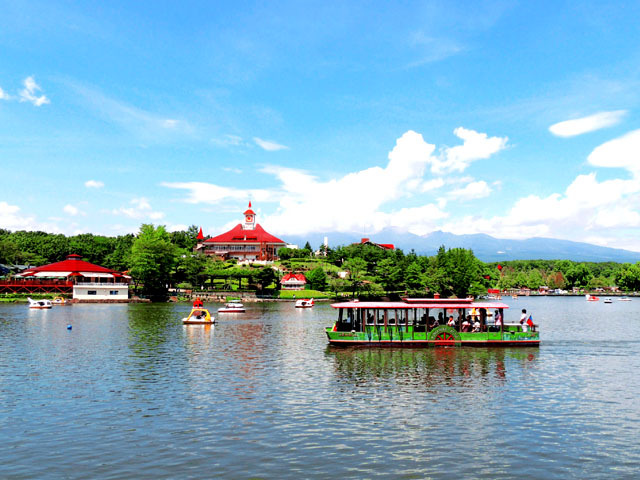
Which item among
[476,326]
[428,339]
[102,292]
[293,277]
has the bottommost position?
[428,339]

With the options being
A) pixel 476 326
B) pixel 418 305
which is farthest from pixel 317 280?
pixel 418 305

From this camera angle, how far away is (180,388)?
2912 cm

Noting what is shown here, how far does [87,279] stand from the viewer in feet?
409

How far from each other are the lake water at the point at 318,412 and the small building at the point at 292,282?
354 feet

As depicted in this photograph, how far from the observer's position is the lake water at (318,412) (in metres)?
17.5

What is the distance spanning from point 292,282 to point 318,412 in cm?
12972

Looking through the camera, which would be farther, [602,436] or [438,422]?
[438,422]

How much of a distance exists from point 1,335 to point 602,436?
181 feet

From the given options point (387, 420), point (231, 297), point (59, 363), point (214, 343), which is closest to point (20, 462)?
point (387, 420)

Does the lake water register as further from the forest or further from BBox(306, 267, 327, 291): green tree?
BBox(306, 267, 327, 291): green tree

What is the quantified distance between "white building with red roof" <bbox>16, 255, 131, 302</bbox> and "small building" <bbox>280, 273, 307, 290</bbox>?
147ft

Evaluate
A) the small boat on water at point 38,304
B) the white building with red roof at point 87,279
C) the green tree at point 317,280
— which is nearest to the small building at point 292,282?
the green tree at point 317,280

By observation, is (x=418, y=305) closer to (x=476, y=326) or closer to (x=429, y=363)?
(x=476, y=326)

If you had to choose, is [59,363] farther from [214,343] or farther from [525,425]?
[525,425]
